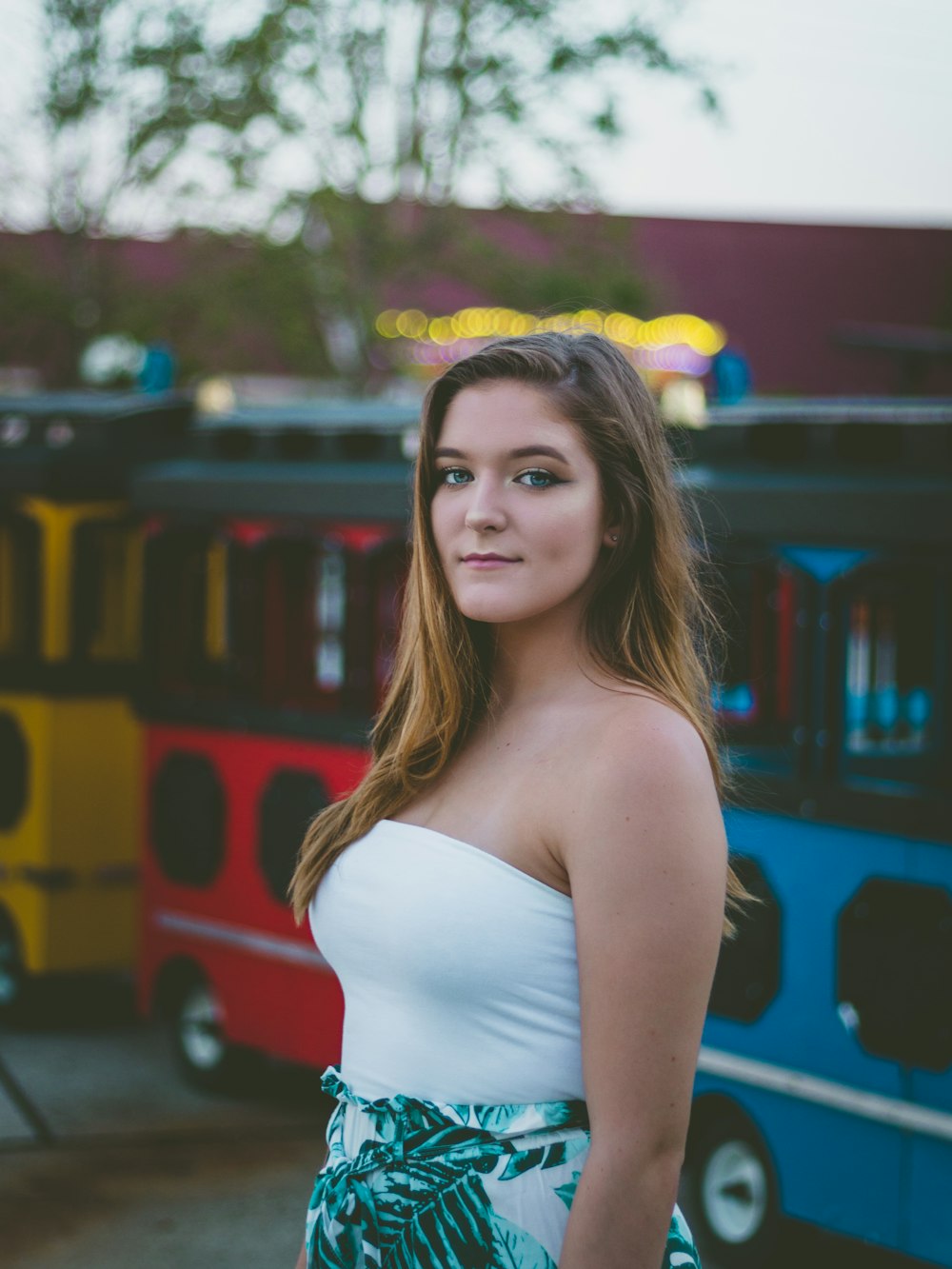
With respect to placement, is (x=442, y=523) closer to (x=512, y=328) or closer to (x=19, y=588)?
(x=19, y=588)

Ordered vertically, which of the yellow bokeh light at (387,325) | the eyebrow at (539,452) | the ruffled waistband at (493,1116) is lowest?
the ruffled waistband at (493,1116)

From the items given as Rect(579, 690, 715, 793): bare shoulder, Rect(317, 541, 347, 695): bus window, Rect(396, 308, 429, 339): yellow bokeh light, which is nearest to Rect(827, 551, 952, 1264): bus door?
Rect(317, 541, 347, 695): bus window

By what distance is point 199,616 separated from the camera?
6340mm

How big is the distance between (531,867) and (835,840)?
2703mm

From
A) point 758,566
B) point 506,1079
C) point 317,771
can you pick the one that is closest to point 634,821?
point 506,1079

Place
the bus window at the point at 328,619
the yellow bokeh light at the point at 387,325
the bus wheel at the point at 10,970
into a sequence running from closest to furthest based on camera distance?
the bus window at the point at 328,619
the bus wheel at the point at 10,970
the yellow bokeh light at the point at 387,325

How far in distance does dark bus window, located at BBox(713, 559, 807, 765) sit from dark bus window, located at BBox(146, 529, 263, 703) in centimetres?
199

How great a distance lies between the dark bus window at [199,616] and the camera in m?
6.01

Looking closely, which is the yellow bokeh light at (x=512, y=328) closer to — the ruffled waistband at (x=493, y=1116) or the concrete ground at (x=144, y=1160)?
the concrete ground at (x=144, y=1160)

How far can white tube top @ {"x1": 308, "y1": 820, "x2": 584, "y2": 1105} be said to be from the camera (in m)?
1.50

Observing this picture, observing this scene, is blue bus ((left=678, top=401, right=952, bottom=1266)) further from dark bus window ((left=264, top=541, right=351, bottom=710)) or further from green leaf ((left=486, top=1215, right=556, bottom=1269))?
green leaf ((left=486, top=1215, right=556, bottom=1269))

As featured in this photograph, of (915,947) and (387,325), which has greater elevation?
(387,325)

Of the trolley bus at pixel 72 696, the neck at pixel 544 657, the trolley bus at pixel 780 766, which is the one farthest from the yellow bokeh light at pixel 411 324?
the neck at pixel 544 657

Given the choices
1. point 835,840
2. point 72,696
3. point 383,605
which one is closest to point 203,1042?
point 72,696
